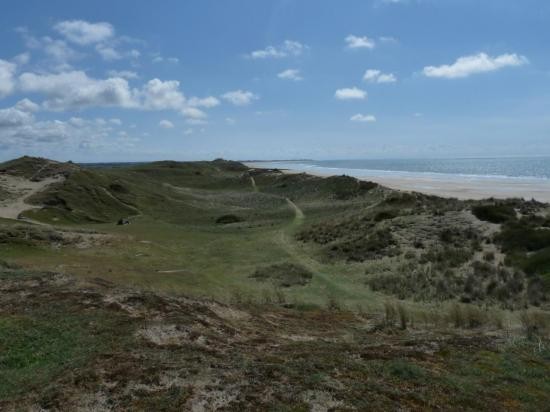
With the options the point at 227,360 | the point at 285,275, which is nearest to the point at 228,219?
the point at 285,275

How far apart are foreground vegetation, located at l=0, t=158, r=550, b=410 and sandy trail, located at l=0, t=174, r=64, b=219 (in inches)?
831

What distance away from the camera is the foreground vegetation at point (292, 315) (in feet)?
29.8

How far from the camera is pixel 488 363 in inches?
457

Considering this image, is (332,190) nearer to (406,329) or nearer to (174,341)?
(406,329)

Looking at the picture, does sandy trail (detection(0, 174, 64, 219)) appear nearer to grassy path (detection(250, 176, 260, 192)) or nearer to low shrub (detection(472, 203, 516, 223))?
grassy path (detection(250, 176, 260, 192))

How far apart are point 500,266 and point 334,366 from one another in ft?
60.7

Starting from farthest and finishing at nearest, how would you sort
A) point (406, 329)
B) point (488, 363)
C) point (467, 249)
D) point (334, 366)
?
1. point (467, 249)
2. point (406, 329)
3. point (488, 363)
4. point (334, 366)

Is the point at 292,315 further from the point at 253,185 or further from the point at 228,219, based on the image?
the point at 253,185

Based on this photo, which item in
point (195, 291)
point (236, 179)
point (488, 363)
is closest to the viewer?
point (488, 363)

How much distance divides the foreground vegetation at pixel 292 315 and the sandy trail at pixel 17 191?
69.2ft

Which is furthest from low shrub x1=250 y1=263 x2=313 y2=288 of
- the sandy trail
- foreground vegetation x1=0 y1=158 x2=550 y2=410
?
the sandy trail

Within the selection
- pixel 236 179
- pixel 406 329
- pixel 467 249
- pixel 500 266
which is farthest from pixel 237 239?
pixel 236 179

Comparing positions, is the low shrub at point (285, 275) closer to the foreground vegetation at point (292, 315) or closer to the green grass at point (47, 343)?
the foreground vegetation at point (292, 315)

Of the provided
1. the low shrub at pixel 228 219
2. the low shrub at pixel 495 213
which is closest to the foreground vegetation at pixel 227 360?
the low shrub at pixel 495 213
